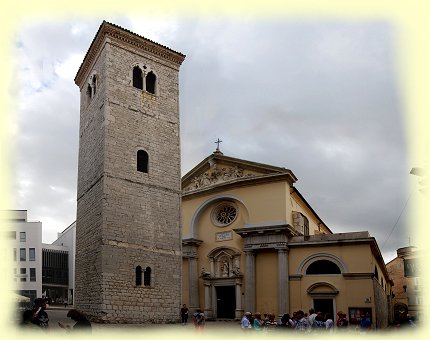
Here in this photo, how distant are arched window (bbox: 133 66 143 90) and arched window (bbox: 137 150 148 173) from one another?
10.9 feet

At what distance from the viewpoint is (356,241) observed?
28.6 metres

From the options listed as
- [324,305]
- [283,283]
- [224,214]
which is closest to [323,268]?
[324,305]

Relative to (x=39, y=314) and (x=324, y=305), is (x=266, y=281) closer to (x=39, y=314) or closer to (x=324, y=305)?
(x=324, y=305)

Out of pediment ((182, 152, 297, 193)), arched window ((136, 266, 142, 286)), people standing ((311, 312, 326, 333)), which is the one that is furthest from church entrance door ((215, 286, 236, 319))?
people standing ((311, 312, 326, 333))

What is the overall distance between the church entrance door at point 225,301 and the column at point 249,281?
141 cm

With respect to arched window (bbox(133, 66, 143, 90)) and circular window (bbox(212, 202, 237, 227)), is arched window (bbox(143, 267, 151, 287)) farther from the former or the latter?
circular window (bbox(212, 202, 237, 227))

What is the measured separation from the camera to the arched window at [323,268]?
2905 cm

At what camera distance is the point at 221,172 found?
34219 mm

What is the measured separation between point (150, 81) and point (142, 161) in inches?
171

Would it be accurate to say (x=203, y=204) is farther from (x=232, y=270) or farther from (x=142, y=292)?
(x=142, y=292)

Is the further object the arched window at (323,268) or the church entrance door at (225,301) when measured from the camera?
the church entrance door at (225,301)

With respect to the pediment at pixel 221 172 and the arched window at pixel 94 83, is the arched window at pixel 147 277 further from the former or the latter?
the pediment at pixel 221 172

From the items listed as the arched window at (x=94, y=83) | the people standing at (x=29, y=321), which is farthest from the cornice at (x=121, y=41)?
the people standing at (x=29, y=321)

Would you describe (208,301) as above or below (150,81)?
below
